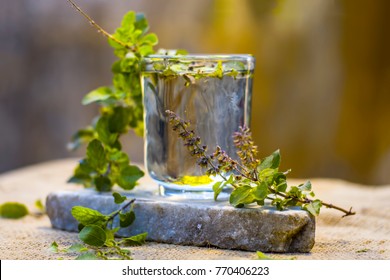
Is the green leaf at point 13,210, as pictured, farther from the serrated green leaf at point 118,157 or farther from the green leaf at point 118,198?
the green leaf at point 118,198

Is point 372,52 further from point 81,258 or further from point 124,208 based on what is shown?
point 81,258

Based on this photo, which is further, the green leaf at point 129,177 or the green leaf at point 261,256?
the green leaf at point 129,177

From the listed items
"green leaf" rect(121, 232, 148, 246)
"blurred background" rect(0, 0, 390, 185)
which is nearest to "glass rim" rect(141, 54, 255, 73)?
Answer: "green leaf" rect(121, 232, 148, 246)

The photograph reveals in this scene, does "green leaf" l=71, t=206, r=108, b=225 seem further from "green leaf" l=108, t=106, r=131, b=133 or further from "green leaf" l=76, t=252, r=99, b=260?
"green leaf" l=108, t=106, r=131, b=133

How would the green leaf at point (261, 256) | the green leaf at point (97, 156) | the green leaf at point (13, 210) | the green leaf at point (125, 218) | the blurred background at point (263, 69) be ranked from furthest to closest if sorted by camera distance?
1. the blurred background at point (263, 69)
2. the green leaf at point (13, 210)
3. the green leaf at point (97, 156)
4. the green leaf at point (125, 218)
5. the green leaf at point (261, 256)

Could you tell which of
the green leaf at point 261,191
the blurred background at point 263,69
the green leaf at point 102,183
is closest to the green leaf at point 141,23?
the green leaf at point 102,183

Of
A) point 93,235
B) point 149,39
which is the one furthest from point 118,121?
point 93,235

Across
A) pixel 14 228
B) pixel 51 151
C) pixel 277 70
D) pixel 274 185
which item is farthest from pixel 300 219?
pixel 51 151
